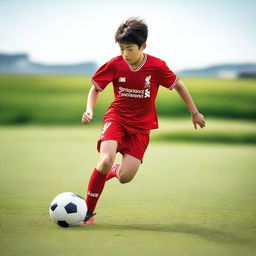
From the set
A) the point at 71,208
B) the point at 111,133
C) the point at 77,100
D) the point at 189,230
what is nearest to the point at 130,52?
the point at 111,133

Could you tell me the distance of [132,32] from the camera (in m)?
3.73

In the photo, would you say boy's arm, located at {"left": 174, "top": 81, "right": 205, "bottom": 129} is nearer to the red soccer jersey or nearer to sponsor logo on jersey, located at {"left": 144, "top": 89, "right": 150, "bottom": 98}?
the red soccer jersey

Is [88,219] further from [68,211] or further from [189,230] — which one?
[189,230]

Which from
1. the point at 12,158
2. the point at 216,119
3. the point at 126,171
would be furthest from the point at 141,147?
the point at 216,119

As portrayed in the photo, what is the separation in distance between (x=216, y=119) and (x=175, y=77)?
36.7ft

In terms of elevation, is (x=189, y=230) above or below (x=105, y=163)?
below

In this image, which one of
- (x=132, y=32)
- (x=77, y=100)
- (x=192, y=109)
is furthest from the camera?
(x=77, y=100)

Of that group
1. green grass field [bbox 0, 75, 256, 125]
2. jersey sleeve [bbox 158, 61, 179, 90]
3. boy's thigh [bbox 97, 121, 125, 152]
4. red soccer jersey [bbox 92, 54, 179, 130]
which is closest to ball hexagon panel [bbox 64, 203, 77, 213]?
boy's thigh [bbox 97, 121, 125, 152]

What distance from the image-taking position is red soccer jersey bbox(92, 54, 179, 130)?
12.8 ft

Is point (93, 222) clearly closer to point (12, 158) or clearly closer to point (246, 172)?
point (246, 172)

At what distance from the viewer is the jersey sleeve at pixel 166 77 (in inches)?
155

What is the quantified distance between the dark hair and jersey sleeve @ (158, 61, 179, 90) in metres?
0.24

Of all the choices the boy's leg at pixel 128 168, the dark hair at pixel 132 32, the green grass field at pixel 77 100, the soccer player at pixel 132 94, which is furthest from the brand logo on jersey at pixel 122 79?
the green grass field at pixel 77 100

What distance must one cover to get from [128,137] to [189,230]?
0.89 meters
